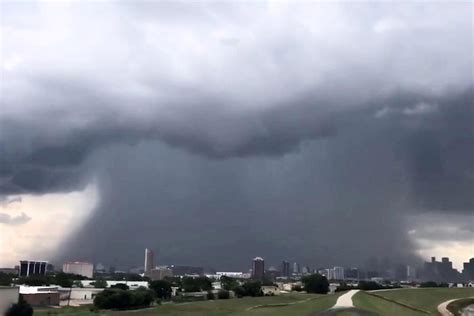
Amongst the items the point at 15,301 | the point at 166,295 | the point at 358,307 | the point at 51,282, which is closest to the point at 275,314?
the point at 358,307

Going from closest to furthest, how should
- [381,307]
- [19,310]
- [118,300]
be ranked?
1. [381,307]
2. [19,310]
3. [118,300]

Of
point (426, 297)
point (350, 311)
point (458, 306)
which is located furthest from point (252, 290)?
point (350, 311)

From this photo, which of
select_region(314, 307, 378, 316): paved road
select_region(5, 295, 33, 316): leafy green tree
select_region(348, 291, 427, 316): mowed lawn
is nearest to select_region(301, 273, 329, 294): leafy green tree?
select_region(348, 291, 427, 316): mowed lawn

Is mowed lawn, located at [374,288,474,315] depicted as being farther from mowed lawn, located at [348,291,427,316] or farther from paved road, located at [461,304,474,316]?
paved road, located at [461,304,474,316]

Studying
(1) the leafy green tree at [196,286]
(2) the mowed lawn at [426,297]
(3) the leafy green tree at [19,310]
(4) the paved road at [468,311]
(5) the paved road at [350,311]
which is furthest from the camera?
(1) the leafy green tree at [196,286]

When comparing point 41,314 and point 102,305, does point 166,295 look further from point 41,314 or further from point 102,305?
point 41,314

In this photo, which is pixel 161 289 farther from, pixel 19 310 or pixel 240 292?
pixel 19 310

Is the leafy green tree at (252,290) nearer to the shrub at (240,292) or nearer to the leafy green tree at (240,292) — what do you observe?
the leafy green tree at (240,292)

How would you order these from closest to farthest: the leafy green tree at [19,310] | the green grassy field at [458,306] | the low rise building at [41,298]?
the green grassy field at [458,306] < the leafy green tree at [19,310] < the low rise building at [41,298]

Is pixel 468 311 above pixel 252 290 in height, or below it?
above

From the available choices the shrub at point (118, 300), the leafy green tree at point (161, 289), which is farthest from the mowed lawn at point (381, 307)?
the leafy green tree at point (161, 289)

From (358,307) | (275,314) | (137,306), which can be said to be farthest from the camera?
(137,306)
